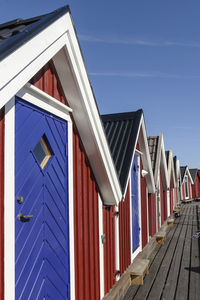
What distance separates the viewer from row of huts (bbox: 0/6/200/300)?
2281 millimetres

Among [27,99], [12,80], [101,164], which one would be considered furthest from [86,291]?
[12,80]

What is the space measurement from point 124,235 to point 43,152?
Answer: 3496 mm

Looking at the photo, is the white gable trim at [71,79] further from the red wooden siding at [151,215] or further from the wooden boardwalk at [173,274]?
the red wooden siding at [151,215]

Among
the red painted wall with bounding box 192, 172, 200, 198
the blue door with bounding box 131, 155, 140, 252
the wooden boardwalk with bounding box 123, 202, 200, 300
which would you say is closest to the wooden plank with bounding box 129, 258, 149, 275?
the wooden boardwalk with bounding box 123, 202, 200, 300

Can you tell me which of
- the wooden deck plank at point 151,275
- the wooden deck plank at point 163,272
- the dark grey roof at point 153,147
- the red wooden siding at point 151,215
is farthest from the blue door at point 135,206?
the dark grey roof at point 153,147

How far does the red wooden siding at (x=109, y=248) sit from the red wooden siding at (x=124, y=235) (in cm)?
52

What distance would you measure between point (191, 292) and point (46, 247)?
3429mm

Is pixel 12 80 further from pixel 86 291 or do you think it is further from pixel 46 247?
pixel 86 291

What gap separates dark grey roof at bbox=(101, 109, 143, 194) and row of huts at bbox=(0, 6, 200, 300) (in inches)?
38.1

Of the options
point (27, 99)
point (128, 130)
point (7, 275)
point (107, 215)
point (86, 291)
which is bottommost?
point (86, 291)

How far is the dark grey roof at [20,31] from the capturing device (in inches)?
74.2

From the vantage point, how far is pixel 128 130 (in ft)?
21.5

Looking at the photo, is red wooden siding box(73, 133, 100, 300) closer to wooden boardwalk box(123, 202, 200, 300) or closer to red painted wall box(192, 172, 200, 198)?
wooden boardwalk box(123, 202, 200, 300)

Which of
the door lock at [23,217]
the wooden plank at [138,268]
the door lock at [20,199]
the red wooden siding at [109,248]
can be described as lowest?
the wooden plank at [138,268]
